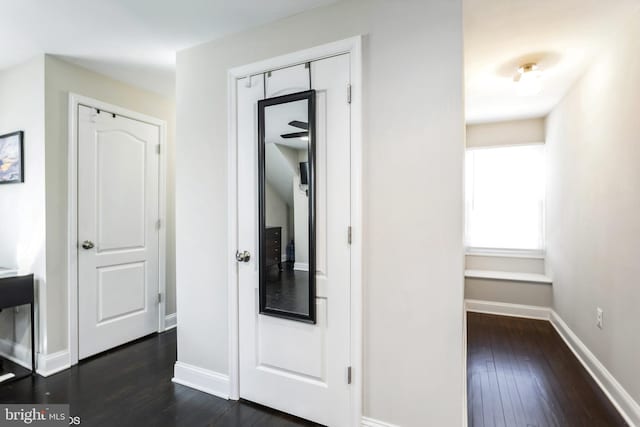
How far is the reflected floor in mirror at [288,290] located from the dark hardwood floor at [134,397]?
2.24 ft

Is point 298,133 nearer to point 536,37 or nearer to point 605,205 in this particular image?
point 536,37

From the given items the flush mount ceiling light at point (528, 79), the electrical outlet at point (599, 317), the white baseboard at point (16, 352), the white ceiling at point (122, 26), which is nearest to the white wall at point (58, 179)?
the white ceiling at point (122, 26)

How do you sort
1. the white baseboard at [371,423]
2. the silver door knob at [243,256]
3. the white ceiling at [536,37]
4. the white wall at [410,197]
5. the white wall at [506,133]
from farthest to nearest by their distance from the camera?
1. the white wall at [506,133]
2. the silver door knob at [243,256]
3. the white ceiling at [536,37]
4. the white baseboard at [371,423]
5. the white wall at [410,197]

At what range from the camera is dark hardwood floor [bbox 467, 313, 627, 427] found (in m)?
2.00

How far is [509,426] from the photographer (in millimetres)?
1912

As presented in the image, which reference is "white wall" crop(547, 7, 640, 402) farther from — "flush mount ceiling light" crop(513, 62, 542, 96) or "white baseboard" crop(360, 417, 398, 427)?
"white baseboard" crop(360, 417, 398, 427)

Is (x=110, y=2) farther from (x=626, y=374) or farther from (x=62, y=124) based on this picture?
(x=626, y=374)

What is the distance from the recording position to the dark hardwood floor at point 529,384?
2.00 meters

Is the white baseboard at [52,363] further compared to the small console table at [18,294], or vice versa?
the white baseboard at [52,363]

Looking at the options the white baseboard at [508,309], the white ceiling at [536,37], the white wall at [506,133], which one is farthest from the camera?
the white wall at [506,133]

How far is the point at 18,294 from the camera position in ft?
8.06

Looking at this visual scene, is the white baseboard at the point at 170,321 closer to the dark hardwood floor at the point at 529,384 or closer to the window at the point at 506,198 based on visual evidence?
the dark hardwood floor at the point at 529,384

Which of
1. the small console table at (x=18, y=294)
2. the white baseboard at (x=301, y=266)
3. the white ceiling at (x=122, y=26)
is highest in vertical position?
the white ceiling at (x=122, y=26)

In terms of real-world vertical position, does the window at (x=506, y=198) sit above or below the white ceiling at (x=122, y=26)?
below
